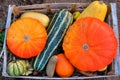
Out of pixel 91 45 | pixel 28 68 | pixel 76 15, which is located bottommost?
pixel 28 68

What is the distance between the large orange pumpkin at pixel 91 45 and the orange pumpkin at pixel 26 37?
226 millimetres

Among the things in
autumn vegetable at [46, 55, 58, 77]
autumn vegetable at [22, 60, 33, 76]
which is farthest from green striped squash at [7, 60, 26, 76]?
autumn vegetable at [46, 55, 58, 77]

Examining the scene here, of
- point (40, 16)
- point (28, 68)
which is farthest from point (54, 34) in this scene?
point (28, 68)

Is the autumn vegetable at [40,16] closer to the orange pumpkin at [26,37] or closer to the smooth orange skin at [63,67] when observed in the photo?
the orange pumpkin at [26,37]

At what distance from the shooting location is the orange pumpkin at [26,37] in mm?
2155

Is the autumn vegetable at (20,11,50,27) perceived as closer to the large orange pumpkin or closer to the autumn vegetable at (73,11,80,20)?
the autumn vegetable at (73,11,80,20)

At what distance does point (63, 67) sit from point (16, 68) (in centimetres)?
37

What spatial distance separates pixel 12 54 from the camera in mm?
2389

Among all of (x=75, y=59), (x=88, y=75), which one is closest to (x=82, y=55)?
(x=75, y=59)

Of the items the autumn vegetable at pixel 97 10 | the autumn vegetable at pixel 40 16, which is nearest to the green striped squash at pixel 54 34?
the autumn vegetable at pixel 40 16

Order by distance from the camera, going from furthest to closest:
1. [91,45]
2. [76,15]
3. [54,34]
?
[76,15] → [54,34] → [91,45]

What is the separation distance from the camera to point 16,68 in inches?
88.4

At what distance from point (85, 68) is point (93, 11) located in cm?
47

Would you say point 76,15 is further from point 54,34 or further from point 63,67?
point 63,67
